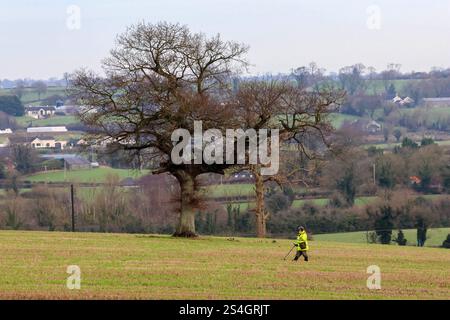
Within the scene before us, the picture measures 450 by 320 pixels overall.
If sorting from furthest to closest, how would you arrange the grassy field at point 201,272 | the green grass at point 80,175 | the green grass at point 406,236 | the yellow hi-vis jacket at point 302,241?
the green grass at point 80,175
the green grass at point 406,236
the yellow hi-vis jacket at point 302,241
the grassy field at point 201,272

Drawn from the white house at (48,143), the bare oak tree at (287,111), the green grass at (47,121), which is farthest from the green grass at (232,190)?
the green grass at (47,121)

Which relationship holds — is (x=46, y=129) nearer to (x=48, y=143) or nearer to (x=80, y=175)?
(x=48, y=143)

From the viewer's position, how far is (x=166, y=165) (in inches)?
1972

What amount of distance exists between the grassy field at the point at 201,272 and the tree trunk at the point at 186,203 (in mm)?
4860

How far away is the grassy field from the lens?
27016mm

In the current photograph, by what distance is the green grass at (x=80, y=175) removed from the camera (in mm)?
113875

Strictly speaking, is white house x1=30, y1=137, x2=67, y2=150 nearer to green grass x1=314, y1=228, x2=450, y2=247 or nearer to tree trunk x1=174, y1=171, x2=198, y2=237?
green grass x1=314, y1=228, x2=450, y2=247

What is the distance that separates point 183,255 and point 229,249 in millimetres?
5287

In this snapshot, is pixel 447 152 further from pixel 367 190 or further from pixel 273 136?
pixel 273 136

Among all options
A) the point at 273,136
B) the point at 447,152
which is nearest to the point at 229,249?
the point at 273,136

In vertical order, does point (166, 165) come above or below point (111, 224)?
above

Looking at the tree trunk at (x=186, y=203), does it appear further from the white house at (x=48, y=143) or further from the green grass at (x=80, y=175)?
the white house at (x=48, y=143)

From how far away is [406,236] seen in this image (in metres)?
80.4

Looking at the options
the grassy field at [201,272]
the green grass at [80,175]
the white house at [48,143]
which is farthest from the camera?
the white house at [48,143]
